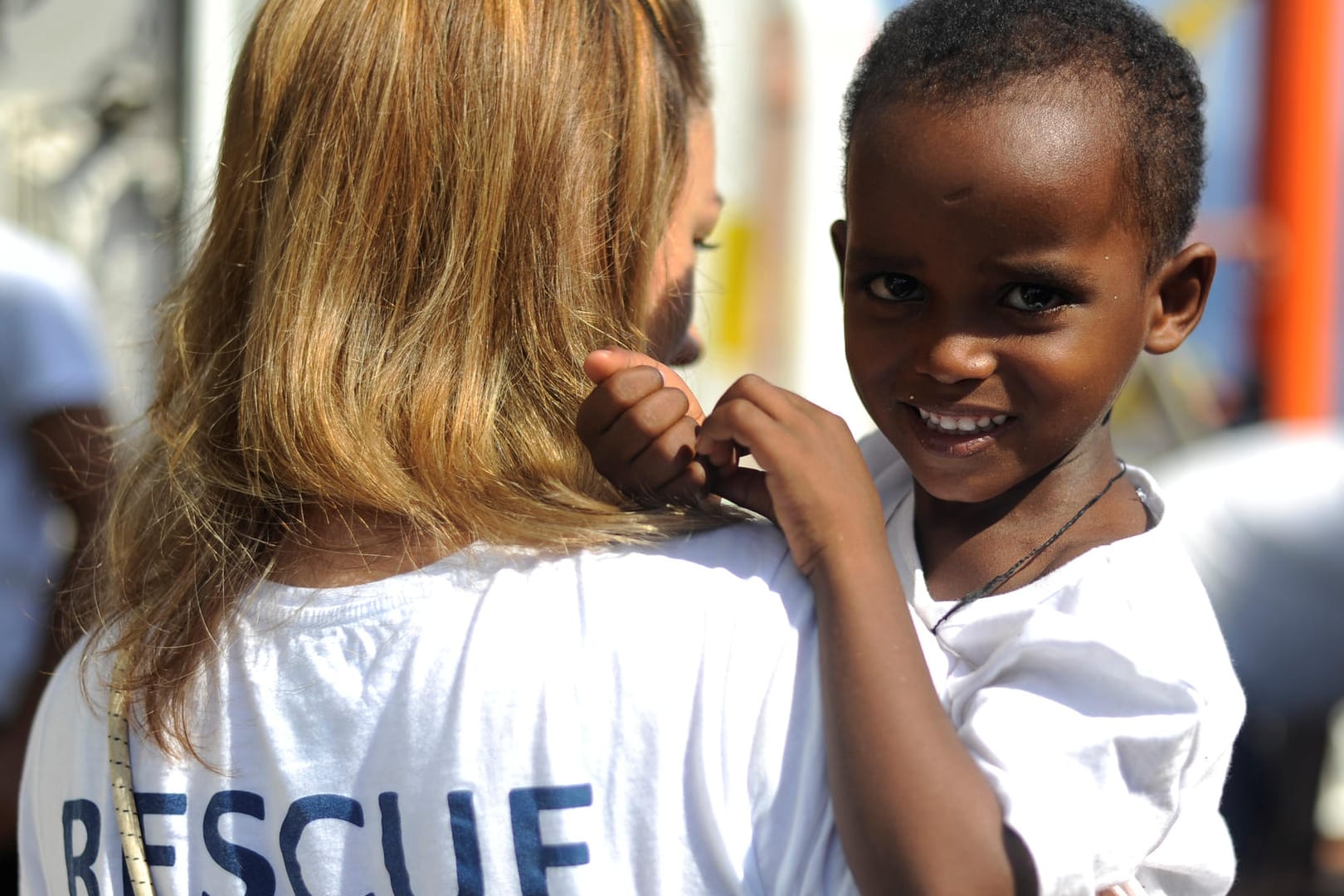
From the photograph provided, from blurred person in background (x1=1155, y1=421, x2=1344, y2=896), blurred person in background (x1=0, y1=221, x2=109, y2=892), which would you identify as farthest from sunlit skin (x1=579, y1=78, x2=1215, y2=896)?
blurred person in background (x1=1155, y1=421, x2=1344, y2=896)

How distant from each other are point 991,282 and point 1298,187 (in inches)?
197

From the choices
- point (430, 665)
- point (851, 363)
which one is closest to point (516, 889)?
point (430, 665)

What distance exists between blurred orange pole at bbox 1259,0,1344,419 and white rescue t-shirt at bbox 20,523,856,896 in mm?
5186

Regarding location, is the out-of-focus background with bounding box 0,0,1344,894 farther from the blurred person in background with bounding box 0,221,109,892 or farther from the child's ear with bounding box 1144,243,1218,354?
the child's ear with bounding box 1144,243,1218,354

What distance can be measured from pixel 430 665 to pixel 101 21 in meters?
3.48

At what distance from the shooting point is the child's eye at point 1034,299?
133cm

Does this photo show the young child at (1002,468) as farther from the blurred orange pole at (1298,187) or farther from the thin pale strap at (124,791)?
the blurred orange pole at (1298,187)

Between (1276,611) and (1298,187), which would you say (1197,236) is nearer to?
(1298,187)

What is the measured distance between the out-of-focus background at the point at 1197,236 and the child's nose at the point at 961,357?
3.47ft

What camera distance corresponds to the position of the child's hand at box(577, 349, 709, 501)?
1.23 m

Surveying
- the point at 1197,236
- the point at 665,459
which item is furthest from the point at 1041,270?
the point at 1197,236

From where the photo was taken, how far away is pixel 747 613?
3.69 feet

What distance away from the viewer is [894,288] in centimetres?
140

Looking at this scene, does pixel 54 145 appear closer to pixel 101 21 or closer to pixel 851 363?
pixel 101 21
